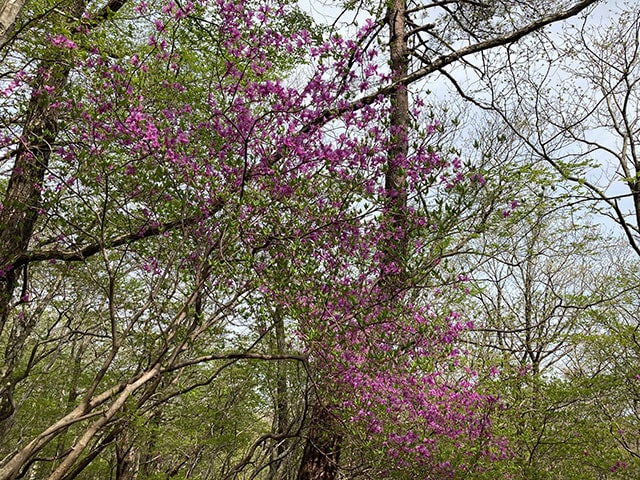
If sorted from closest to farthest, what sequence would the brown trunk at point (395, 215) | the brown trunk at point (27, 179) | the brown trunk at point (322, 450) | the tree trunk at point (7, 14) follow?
the tree trunk at point (7, 14), the brown trunk at point (395, 215), the brown trunk at point (27, 179), the brown trunk at point (322, 450)

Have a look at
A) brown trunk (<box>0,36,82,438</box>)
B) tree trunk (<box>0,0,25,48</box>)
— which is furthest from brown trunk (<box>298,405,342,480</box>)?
tree trunk (<box>0,0,25,48</box>)

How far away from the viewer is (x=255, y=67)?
A: 4.16 m

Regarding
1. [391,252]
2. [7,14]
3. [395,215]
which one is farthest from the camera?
[395,215]

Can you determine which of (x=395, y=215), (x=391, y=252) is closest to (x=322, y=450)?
(x=391, y=252)

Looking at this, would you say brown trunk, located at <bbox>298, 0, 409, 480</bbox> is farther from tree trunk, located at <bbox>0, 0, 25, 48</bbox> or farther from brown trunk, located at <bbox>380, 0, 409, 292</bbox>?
tree trunk, located at <bbox>0, 0, 25, 48</bbox>

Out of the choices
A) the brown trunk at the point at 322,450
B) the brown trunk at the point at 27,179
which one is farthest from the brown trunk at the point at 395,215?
the brown trunk at the point at 27,179

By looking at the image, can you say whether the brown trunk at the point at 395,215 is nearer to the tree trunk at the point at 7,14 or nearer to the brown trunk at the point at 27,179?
the tree trunk at the point at 7,14

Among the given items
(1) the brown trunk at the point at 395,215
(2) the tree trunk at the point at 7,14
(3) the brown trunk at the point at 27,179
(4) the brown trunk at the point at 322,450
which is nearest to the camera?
(2) the tree trunk at the point at 7,14

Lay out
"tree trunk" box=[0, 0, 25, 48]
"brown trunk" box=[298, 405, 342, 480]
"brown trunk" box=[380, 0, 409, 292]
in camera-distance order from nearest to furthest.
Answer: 1. "tree trunk" box=[0, 0, 25, 48]
2. "brown trunk" box=[380, 0, 409, 292]
3. "brown trunk" box=[298, 405, 342, 480]

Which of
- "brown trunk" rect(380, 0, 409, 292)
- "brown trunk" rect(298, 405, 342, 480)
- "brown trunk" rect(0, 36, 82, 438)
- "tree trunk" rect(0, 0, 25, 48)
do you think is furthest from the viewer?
"brown trunk" rect(298, 405, 342, 480)

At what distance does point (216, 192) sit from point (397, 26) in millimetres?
4222

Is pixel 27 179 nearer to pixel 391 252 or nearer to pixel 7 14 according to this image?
pixel 7 14

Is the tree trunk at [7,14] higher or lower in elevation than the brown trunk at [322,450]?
higher

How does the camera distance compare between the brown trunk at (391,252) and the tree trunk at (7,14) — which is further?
the brown trunk at (391,252)
